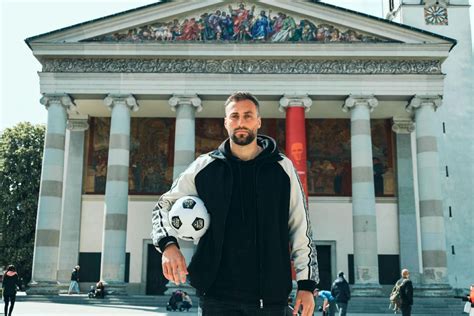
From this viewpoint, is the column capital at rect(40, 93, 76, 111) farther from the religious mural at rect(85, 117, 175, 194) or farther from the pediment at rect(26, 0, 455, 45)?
the religious mural at rect(85, 117, 175, 194)

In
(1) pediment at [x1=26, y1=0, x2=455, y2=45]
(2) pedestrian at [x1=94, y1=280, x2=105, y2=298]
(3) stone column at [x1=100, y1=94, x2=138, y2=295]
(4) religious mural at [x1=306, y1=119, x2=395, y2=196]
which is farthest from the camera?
(4) religious mural at [x1=306, y1=119, x2=395, y2=196]

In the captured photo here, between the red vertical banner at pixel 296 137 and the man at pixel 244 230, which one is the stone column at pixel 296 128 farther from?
the man at pixel 244 230

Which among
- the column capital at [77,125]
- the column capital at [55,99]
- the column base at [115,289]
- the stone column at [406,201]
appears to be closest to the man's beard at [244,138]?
the column base at [115,289]

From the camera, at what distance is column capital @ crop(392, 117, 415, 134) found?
96.1 ft

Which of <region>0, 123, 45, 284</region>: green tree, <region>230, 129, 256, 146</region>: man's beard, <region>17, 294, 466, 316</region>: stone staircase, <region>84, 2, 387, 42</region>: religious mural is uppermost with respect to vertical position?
<region>84, 2, 387, 42</region>: religious mural

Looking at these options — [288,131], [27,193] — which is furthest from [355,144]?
[27,193]

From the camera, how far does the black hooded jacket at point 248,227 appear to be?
9.87 ft

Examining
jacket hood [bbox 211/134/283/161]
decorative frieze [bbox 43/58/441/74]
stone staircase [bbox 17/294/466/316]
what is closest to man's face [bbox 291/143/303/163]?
decorative frieze [bbox 43/58/441/74]

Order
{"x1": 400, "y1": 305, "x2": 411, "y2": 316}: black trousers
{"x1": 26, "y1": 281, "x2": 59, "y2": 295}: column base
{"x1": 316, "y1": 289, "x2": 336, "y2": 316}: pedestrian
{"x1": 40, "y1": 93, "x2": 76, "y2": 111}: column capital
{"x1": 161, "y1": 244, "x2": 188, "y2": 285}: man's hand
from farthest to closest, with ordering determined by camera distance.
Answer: {"x1": 40, "y1": 93, "x2": 76, "y2": 111}: column capital, {"x1": 26, "y1": 281, "x2": 59, "y2": 295}: column base, {"x1": 400, "y1": 305, "x2": 411, "y2": 316}: black trousers, {"x1": 316, "y1": 289, "x2": 336, "y2": 316}: pedestrian, {"x1": 161, "y1": 244, "x2": 188, "y2": 285}: man's hand

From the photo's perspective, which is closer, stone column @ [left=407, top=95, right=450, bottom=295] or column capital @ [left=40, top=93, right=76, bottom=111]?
stone column @ [left=407, top=95, right=450, bottom=295]

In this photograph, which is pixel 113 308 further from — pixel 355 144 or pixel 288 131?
pixel 355 144

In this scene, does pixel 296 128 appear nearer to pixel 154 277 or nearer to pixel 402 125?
pixel 402 125

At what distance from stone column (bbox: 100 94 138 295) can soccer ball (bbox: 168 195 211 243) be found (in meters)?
21.6

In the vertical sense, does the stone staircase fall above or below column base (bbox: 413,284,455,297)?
below
